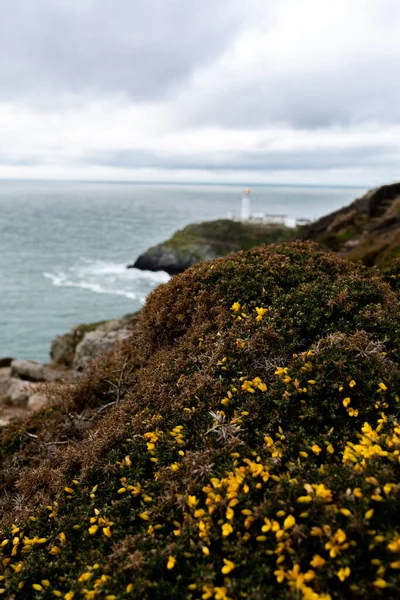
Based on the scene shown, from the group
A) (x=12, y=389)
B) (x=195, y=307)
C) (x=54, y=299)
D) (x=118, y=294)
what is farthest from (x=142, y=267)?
(x=195, y=307)

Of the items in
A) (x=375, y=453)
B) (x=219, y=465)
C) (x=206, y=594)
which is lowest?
(x=206, y=594)

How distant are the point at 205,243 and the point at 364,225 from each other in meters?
43.2

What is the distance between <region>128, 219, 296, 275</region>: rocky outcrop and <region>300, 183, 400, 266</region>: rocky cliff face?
27.5m

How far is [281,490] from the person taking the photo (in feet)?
12.7

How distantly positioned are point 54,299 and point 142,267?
19120mm

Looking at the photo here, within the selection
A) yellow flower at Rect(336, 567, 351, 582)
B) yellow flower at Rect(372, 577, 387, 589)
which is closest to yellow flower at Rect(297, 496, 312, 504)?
yellow flower at Rect(336, 567, 351, 582)

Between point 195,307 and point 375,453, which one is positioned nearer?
point 375,453

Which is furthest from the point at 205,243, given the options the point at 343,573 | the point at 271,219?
the point at 343,573

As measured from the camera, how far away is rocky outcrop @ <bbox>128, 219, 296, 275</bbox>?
223 ft

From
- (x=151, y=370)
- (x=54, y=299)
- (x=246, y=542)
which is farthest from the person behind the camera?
Result: (x=54, y=299)

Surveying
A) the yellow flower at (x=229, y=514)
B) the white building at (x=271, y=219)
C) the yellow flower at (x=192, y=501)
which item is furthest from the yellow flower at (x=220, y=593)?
the white building at (x=271, y=219)

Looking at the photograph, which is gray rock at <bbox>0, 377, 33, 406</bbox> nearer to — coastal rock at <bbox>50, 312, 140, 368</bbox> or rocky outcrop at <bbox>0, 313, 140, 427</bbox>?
rocky outcrop at <bbox>0, 313, 140, 427</bbox>

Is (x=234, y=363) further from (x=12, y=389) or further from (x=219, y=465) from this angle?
(x=12, y=389)

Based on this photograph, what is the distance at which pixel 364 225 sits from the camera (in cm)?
2975
